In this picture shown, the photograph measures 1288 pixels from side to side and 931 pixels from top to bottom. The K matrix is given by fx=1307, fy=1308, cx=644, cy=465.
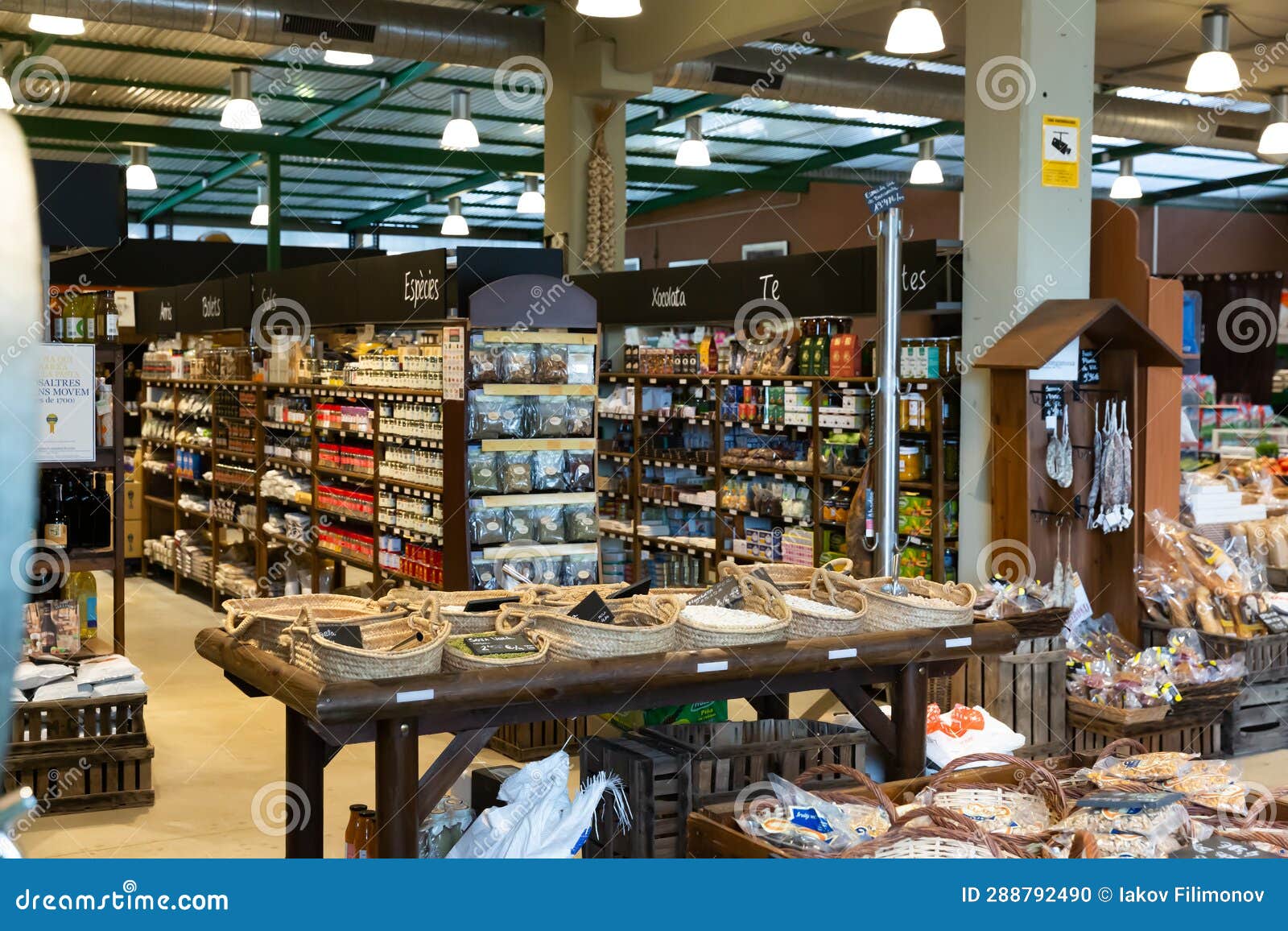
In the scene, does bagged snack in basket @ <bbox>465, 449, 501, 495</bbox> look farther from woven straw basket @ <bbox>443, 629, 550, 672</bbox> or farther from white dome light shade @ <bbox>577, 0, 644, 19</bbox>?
woven straw basket @ <bbox>443, 629, 550, 672</bbox>

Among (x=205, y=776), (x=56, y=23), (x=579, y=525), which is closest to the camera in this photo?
(x=205, y=776)

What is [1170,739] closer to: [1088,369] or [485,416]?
[1088,369]

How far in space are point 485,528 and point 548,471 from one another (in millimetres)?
460

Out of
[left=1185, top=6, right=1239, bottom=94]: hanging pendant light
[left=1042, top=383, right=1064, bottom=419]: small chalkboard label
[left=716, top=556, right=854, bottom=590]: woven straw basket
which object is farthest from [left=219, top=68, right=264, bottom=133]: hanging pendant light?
[left=716, top=556, right=854, bottom=590]: woven straw basket

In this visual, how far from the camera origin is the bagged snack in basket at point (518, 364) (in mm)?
6867

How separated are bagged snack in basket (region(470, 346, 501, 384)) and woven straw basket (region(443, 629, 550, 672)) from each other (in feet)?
10.8

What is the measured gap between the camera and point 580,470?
7109mm

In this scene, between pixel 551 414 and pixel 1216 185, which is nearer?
pixel 551 414

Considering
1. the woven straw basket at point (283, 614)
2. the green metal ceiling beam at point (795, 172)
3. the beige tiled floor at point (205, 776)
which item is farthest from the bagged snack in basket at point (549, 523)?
the green metal ceiling beam at point (795, 172)

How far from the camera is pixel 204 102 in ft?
45.5

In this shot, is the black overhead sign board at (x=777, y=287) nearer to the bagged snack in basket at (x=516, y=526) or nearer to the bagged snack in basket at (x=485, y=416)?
the bagged snack in basket at (x=485, y=416)

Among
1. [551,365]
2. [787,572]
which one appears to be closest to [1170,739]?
[787,572]

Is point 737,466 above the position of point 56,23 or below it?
below
